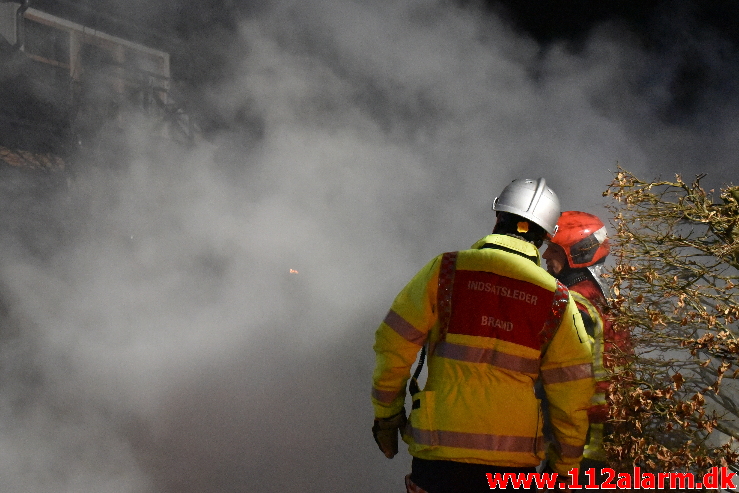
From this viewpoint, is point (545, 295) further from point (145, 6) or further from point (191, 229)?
point (145, 6)

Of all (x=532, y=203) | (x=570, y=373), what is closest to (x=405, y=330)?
(x=570, y=373)

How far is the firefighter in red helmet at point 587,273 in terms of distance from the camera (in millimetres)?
2350

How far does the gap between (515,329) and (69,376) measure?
17.7 feet

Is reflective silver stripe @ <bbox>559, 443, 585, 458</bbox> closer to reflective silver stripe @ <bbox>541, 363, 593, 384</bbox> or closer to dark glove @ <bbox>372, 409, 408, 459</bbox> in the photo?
reflective silver stripe @ <bbox>541, 363, 593, 384</bbox>

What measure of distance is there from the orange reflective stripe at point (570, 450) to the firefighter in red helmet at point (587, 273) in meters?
0.16

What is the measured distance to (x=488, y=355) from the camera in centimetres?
202

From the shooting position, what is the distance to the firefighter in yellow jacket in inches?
78.1

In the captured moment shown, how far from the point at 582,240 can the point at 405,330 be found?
4.39ft

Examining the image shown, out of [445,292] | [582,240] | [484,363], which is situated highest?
[582,240]

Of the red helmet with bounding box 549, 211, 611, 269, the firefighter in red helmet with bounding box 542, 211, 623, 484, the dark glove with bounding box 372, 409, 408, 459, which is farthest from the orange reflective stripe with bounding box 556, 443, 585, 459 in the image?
the red helmet with bounding box 549, 211, 611, 269

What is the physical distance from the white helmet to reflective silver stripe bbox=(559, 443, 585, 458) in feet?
2.53

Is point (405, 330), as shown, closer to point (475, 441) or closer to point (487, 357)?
point (487, 357)

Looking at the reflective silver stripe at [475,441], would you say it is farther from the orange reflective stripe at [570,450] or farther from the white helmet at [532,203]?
the white helmet at [532,203]

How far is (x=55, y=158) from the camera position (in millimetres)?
8984
